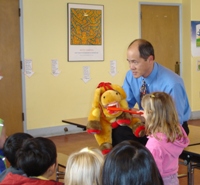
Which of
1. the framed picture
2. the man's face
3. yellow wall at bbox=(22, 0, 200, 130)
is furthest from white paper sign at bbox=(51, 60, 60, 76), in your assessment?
the man's face

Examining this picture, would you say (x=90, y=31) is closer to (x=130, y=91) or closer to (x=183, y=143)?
(x=130, y=91)

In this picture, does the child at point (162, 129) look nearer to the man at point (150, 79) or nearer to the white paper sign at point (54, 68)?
the man at point (150, 79)

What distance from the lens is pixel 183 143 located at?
262cm

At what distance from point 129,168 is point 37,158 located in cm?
81

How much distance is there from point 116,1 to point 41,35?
1530mm

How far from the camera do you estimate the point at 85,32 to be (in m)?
6.57

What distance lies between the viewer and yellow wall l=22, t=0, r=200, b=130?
611 centimetres

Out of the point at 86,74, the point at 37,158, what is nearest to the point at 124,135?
the point at 37,158

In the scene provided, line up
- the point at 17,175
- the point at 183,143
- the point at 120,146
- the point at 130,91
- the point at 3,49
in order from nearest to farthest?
the point at 120,146 < the point at 17,175 < the point at 183,143 < the point at 130,91 < the point at 3,49

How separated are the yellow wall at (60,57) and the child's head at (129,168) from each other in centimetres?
479

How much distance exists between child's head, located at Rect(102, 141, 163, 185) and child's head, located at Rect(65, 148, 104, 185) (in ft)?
0.69

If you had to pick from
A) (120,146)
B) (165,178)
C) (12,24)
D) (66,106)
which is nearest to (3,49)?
(12,24)

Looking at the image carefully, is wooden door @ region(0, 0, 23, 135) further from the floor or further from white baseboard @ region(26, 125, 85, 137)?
the floor

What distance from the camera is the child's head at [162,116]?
2545mm
